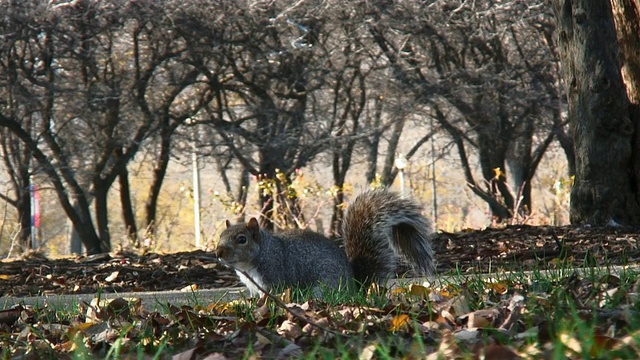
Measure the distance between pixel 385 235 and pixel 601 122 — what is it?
348 centimetres

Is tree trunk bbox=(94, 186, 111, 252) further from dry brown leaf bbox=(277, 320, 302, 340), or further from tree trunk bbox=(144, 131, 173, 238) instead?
dry brown leaf bbox=(277, 320, 302, 340)

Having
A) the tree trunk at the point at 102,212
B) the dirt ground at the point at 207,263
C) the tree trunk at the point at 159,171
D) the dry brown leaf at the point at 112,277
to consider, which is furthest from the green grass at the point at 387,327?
Result: the tree trunk at the point at 102,212

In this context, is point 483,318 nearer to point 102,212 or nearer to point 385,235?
point 385,235

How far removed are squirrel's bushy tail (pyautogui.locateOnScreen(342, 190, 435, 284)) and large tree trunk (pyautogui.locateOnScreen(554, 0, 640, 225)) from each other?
3045 millimetres

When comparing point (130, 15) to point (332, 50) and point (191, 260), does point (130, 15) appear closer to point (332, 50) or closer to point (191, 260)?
point (332, 50)

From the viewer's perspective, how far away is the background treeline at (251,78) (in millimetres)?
14938

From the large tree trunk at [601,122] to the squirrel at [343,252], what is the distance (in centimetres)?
306

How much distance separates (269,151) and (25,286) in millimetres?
8549

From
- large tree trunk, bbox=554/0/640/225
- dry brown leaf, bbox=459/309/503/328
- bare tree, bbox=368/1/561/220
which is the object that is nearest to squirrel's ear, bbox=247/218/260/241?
dry brown leaf, bbox=459/309/503/328

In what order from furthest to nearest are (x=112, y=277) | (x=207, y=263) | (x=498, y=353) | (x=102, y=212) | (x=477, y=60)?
1. (x=102, y=212)
2. (x=477, y=60)
3. (x=207, y=263)
4. (x=112, y=277)
5. (x=498, y=353)

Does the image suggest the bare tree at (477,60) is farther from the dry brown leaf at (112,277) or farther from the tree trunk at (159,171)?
the dry brown leaf at (112,277)

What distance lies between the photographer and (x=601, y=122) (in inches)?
329

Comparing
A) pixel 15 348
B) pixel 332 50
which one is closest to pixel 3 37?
pixel 332 50

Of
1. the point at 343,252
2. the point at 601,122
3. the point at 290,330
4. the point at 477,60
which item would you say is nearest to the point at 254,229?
the point at 343,252
